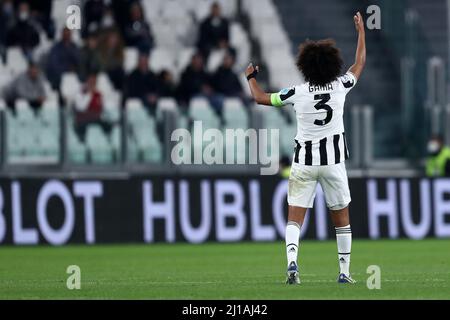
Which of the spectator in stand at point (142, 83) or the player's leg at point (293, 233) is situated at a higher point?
the spectator in stand at point (142, 83)

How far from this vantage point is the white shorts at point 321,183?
11883mm

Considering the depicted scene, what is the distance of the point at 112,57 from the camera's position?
23.9m

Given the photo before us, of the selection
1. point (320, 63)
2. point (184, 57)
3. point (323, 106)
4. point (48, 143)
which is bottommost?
point (48, 143)

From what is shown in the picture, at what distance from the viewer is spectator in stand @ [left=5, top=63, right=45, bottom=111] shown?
22656mm

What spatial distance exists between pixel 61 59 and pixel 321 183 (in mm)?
12013

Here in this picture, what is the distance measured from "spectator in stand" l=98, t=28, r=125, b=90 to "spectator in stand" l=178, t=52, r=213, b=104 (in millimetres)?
1124

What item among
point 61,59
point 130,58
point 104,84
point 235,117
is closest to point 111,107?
point 104,84

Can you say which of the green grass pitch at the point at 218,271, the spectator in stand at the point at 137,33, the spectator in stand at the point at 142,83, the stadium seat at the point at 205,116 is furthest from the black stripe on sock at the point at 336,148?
the spectator in stand at the point at 137,33

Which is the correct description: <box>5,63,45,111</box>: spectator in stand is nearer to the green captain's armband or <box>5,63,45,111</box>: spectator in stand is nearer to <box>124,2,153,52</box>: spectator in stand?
<box>124,2,153,52</box>: spectator in stand

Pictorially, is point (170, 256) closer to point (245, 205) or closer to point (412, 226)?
point (245, 205)

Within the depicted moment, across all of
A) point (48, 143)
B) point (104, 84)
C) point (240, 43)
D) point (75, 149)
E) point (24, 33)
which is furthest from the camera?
point (240, 43)

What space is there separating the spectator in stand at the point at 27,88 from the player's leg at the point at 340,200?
37.6 ft

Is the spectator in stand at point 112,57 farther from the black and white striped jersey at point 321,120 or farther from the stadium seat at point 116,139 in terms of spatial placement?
the black and white striped jersey at point 321,120

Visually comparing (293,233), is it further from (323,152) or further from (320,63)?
(320,63)
